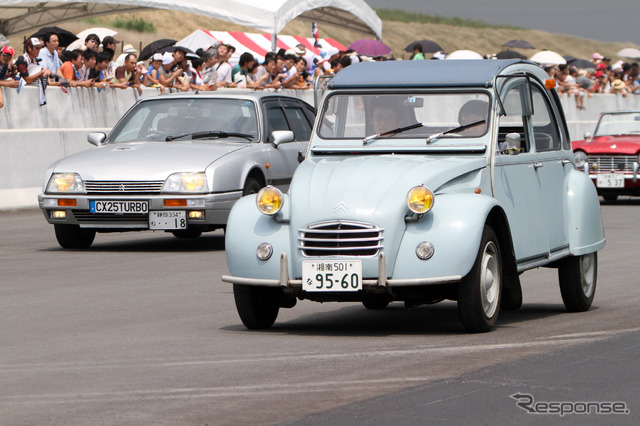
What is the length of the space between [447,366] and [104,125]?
1628 centimetres

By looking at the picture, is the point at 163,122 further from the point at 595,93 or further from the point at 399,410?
the point at 595,93

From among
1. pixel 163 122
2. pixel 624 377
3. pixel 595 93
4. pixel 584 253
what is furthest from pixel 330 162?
pixel 595 93

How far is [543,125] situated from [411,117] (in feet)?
4.04

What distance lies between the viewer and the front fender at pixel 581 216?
997 centimetres

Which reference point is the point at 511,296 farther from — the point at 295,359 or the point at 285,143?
the point at 285,143

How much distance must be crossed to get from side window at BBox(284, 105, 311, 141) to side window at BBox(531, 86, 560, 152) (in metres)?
6.55

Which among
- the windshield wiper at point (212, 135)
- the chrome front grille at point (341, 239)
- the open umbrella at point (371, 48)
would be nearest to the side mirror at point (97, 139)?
the windshield wiper at point (212, 135)

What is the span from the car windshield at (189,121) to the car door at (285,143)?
296 millimetres

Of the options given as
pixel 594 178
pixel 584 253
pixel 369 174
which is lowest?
pixel 594 178

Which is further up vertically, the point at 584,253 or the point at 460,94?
the point at 460,94

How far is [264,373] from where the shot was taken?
7.11 meters

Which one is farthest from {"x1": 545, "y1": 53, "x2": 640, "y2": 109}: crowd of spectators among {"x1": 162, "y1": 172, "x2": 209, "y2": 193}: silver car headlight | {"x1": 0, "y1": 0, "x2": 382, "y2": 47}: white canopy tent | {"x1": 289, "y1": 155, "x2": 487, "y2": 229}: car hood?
{"x1": 289, "y1": 155, "x2": 487, "y2": 229}: car hood

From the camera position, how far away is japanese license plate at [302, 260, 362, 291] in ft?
26.9

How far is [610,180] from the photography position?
76.4 feet
